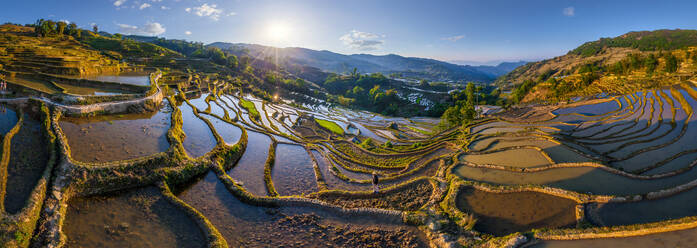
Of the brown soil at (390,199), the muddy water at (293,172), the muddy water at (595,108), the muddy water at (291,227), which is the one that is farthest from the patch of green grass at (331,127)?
the muddy water at (595,108)

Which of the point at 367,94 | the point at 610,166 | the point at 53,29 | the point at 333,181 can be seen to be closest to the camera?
the point at 610,166

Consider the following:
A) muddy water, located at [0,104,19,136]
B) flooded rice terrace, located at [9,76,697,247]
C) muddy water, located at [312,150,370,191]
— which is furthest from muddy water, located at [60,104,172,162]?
muddy water, located at [312,150,370,191]

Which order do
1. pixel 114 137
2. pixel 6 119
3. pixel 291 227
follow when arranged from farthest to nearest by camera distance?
pixel 114 137
pixel 6 119
pixel 291 227

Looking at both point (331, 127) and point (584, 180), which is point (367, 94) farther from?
point (584, 180)

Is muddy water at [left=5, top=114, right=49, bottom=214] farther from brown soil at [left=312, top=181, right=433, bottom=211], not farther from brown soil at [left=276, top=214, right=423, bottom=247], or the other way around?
brown soil at [left=312, top=181, right=433, bottom=211]

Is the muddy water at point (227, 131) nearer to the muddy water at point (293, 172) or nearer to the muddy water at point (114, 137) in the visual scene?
the muddy water at point (293, 172)

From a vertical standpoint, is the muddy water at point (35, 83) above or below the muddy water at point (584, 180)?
above

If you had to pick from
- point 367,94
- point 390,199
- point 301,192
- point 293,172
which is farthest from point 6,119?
point 367,94
